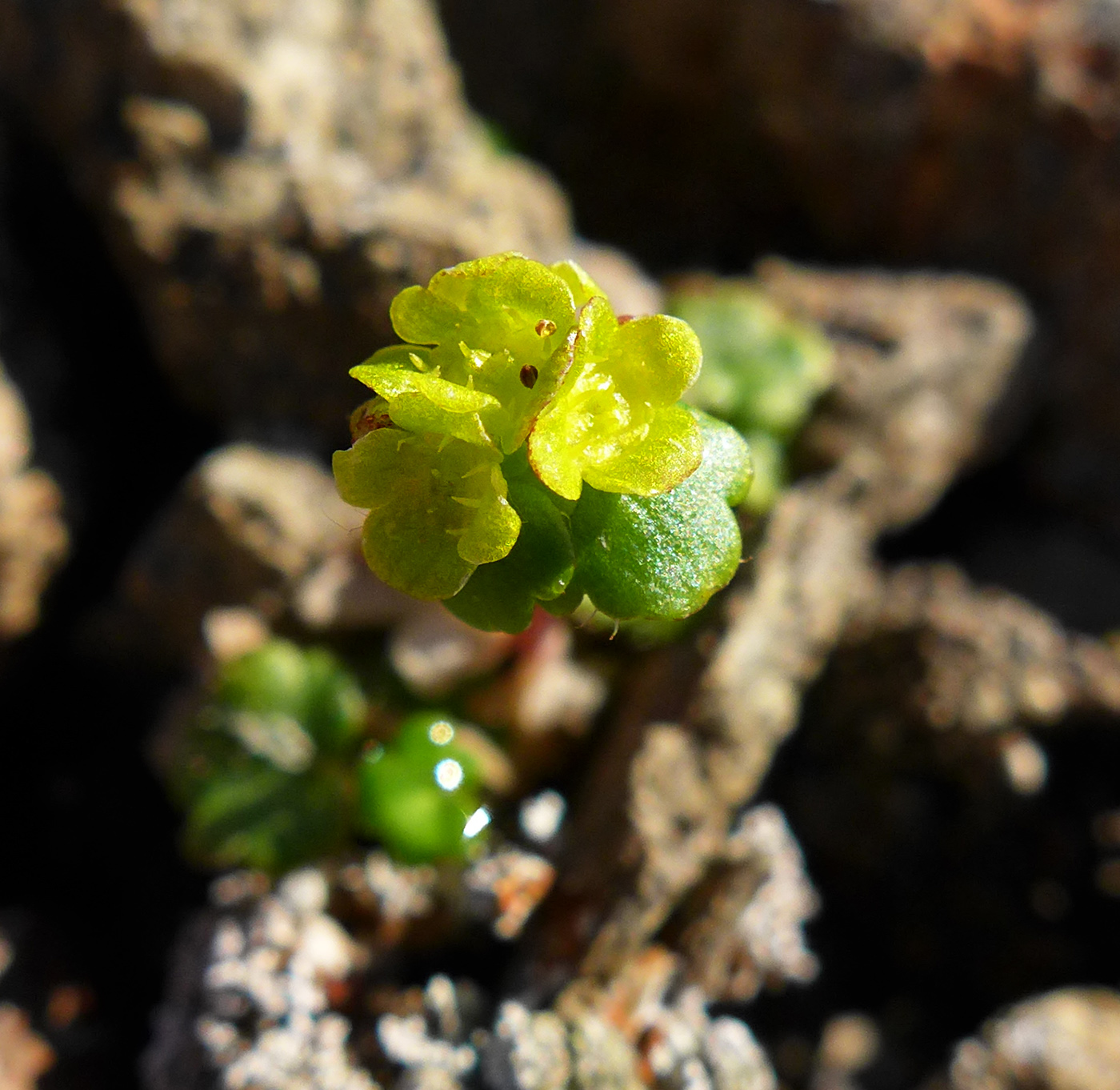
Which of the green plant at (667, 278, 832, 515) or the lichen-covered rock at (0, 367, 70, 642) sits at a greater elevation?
the green plant at (667, 278, 832, 515)

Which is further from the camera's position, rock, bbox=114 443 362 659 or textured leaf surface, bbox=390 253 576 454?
rock, bbox=114 443 362 659

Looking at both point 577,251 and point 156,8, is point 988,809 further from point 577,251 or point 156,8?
point 156,8

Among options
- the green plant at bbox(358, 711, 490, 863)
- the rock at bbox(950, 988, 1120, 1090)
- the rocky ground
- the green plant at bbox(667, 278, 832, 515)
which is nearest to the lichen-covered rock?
the rocky ground

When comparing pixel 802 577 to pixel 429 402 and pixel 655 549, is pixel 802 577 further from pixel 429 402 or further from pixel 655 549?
pixel 429 402

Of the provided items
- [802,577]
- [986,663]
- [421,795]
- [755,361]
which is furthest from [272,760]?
[986,663]

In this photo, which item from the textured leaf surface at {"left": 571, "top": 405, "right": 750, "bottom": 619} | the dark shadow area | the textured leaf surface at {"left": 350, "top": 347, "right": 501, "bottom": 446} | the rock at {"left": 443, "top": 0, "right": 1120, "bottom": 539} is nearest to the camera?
the textured leaf surface at {"left": 350, "top": 347, "right": 501, "bottom": 446}

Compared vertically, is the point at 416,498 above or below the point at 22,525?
above

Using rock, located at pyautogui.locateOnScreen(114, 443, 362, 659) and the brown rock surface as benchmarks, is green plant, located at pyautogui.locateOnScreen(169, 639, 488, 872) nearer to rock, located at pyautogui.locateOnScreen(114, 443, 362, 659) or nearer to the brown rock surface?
rock, located at pyautogui.locateOnScreen(114, 443, 362, 659)
